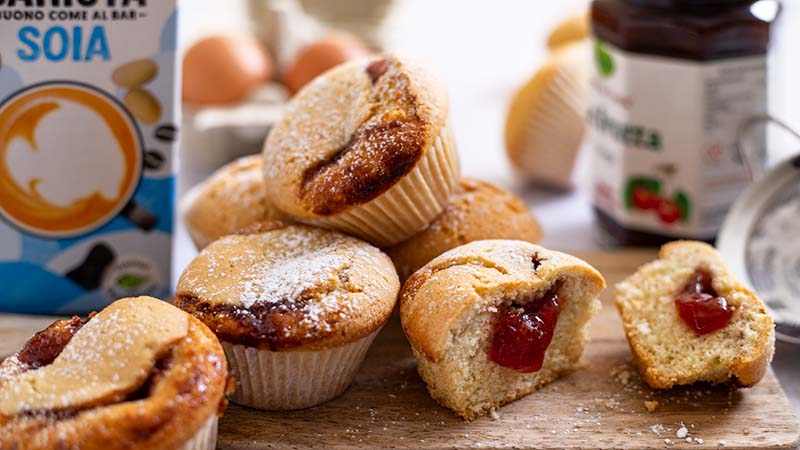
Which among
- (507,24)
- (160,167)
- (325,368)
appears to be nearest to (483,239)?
(325,368)

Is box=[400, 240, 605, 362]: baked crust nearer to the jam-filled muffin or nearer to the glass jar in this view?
the jam-filled muffin

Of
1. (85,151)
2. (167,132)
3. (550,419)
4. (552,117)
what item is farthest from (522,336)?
(552,117)

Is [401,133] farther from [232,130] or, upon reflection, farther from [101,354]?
[232,130]

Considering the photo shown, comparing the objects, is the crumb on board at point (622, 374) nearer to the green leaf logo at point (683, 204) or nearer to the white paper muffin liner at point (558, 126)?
the green leaf logo at point (683, 204)

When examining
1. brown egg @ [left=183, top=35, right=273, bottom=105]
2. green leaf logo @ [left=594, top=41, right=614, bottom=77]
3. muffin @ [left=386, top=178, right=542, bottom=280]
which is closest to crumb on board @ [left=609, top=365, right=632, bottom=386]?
muffin @ [left=386, top=178, right=542, bottom=280]

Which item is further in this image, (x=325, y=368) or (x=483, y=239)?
(x=483, y=239)

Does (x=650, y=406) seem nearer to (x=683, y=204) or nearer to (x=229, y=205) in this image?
(x=683, y=204)
